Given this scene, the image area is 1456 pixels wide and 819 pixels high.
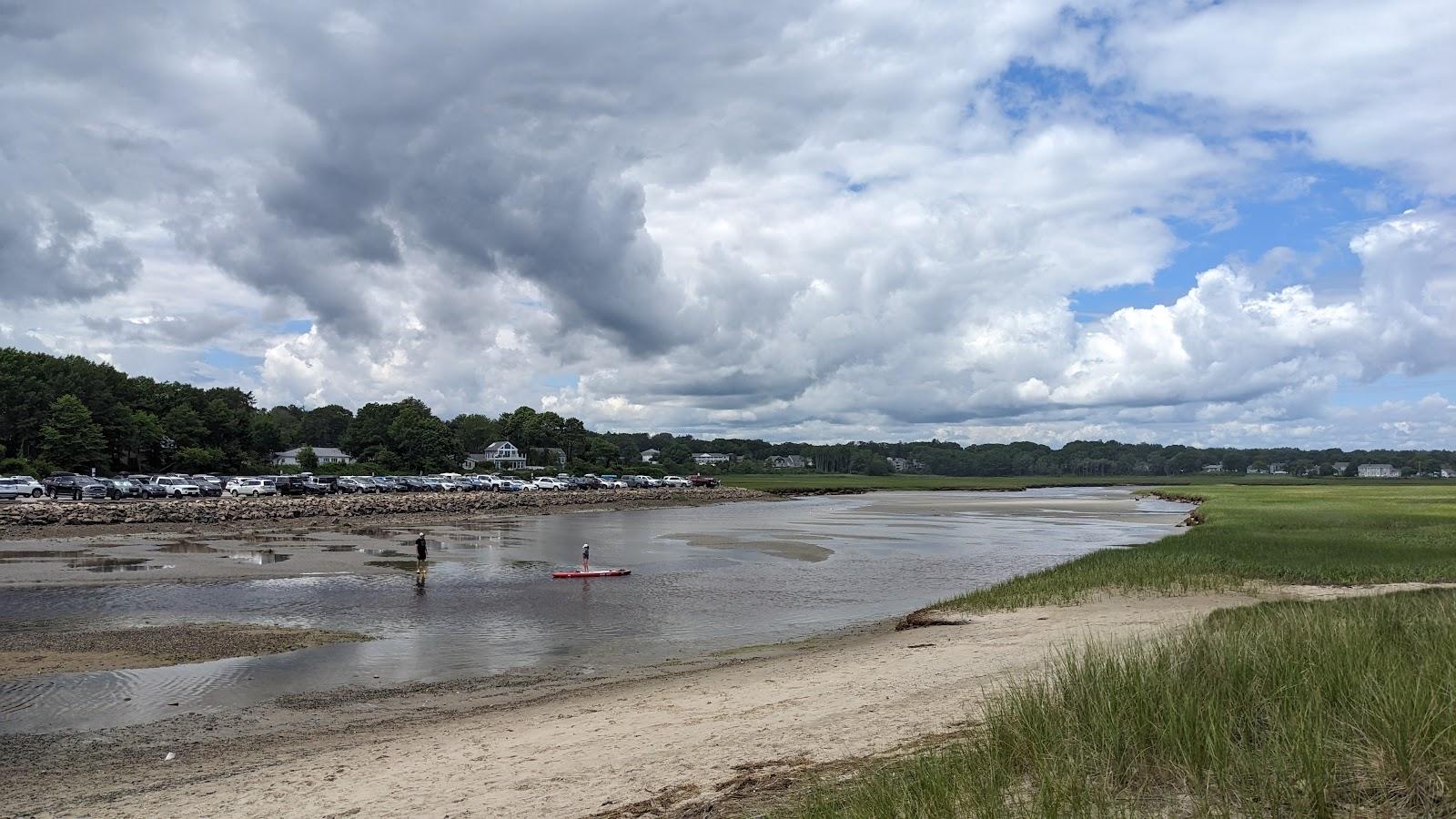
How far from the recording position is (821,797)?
7410mm

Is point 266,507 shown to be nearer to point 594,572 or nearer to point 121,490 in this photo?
point 121,490

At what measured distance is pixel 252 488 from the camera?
85.6 meters

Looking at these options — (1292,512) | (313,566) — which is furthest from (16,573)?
(1292,512)

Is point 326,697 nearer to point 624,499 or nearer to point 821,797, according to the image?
point 821,797

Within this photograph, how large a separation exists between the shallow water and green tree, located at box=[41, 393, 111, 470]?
64336 mm

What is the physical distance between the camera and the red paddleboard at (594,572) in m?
35.9

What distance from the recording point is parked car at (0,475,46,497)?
2726 inches

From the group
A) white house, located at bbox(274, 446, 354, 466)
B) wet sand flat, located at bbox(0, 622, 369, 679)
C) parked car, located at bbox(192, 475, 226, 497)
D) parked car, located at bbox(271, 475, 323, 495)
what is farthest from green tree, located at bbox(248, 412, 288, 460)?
wet sand flat, located at bbox(0, 622, 369, 679)

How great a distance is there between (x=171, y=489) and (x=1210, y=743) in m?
91.3

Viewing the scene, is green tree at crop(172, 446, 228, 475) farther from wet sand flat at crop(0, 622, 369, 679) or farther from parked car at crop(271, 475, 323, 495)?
wet sand flat at crop(0, 622, 369, 679)

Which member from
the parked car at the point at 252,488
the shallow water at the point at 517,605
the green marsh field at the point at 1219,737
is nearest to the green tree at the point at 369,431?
the parked car at the point at 252,488

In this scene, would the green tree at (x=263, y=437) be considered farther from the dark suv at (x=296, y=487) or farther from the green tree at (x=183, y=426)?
the dark suv at (x=296, y=487)

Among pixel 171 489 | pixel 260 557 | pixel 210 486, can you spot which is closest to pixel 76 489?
pixel 171 489

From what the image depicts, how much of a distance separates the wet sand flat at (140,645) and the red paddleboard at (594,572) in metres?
13.0
